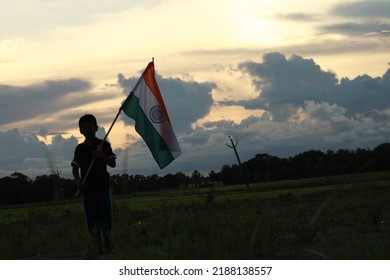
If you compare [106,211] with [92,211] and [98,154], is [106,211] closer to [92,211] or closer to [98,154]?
[92,211]

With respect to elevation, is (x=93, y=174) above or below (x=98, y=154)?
below

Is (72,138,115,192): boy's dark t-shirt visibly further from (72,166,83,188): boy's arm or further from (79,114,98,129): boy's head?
(79,114,98,129): boy's head

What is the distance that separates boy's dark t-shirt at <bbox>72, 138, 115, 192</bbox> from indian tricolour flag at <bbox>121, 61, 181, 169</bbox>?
1154 millimetres

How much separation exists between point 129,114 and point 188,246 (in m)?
3.64

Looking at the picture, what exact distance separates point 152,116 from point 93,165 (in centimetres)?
145

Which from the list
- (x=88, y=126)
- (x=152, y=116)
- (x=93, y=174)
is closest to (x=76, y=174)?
(x=93, y=174)

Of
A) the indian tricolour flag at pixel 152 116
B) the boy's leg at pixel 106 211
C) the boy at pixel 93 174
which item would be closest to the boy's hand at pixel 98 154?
the boy at pixel 93 174

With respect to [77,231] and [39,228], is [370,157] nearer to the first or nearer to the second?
[77,231]

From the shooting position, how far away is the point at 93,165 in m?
7.80

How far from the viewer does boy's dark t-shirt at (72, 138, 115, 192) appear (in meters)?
7.81

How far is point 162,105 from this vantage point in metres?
9.05

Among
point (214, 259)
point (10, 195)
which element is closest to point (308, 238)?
point (214, 259)

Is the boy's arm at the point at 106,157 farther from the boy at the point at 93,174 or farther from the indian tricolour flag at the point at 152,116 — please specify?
the indian tricolour flag at the point at 152,116

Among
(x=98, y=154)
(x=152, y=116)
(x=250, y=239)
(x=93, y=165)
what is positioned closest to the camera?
(x=250, y=239)
